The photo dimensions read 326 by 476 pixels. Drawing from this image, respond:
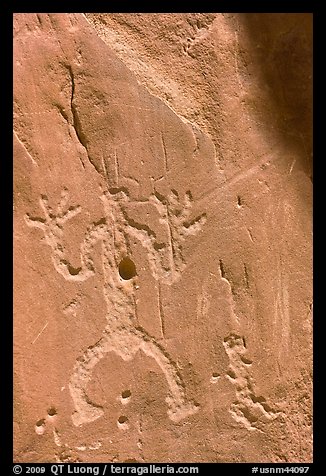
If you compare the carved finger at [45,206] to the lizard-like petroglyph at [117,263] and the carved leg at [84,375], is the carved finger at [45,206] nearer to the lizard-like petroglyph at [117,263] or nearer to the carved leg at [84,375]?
the lizard-like petroglyph at [117,263]

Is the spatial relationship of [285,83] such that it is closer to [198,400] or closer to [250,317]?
[250,317]

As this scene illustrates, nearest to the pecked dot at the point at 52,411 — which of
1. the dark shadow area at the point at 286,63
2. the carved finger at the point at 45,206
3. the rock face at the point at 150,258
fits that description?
the rock face at the point at 150,258

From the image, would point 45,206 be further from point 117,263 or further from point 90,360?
point 90,360

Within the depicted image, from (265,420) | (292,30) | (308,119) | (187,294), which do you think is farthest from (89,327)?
(292,30)

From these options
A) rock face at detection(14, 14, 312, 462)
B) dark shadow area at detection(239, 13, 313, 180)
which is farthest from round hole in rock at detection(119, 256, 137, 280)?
dark shadow area at detection(239, 13, 313, 180)

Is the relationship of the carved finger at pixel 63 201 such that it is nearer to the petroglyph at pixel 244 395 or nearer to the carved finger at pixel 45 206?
the carved finger at pixel 45 206

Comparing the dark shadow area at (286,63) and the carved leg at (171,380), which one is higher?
the dark shadow area at (286,63)

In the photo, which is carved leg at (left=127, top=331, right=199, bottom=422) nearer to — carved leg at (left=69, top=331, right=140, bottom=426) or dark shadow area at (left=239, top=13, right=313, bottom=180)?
carved leg at (left=69, top=331, right=140, bottom=426)

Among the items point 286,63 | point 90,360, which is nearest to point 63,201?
point 90,360

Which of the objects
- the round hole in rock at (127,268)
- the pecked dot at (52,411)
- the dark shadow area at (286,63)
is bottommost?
the pecked dot at (52,411)
